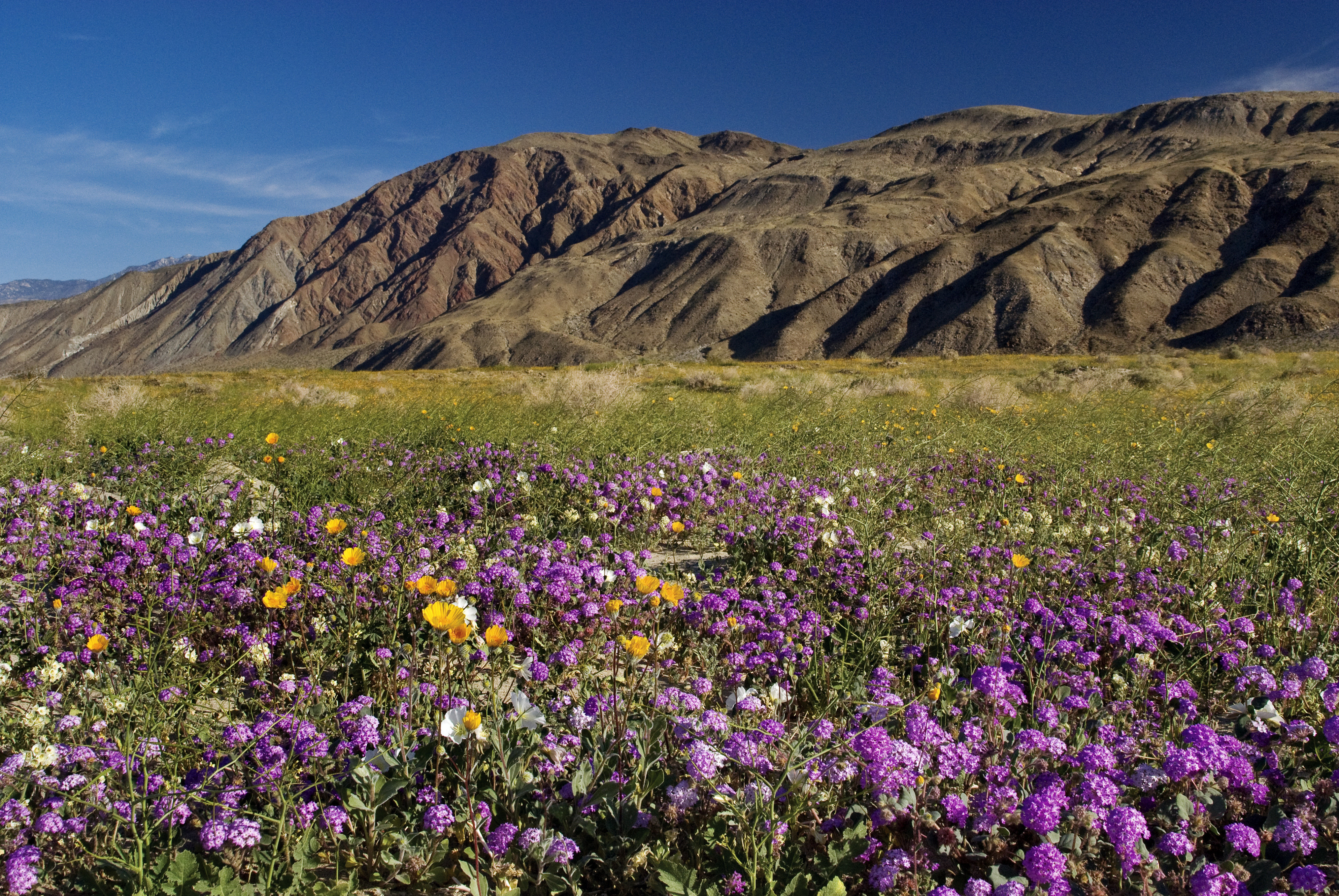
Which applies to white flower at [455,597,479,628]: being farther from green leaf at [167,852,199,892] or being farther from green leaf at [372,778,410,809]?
green leaf at [167,852,199,892]

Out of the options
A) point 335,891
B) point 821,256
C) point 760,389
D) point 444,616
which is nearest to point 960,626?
point 444,616

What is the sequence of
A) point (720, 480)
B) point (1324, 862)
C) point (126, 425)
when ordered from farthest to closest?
point (126, 425) < point (720, 480) < point (1324, 862)

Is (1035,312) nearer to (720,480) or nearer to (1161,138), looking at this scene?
(720,480)

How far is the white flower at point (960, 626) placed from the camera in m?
2.57

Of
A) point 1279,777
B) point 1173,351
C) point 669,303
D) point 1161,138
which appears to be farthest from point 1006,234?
point 1279,777

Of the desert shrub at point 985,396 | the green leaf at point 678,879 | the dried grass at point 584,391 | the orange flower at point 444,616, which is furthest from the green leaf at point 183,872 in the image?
the desert shrub at point 985,396

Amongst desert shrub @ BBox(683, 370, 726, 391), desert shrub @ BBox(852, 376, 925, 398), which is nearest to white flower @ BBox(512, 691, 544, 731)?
desert shrub @ BBox(852, 376, 925, 398)

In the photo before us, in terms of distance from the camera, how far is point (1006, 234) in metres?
77.4

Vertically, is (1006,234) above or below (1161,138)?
below

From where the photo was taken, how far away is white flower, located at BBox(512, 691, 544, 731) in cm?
171

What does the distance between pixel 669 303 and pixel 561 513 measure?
9498 centimetres

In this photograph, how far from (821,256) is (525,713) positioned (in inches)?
3899

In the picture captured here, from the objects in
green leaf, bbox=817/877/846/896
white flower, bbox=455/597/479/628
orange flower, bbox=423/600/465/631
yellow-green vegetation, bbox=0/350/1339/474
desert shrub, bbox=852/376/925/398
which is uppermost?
desert shrub, bbox=852/376/925/398

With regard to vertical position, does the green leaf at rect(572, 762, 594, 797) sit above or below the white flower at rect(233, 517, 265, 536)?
below
